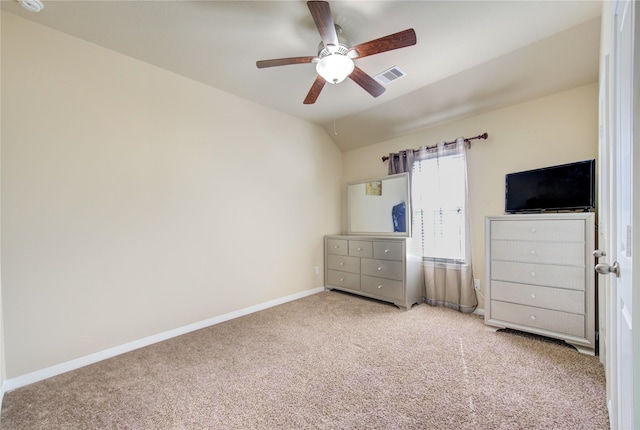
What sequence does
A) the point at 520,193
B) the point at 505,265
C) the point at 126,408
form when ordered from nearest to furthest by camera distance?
the point at 126,408 → the point at 505,265 → the point at 520,193

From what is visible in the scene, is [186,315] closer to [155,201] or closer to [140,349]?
[140,349]

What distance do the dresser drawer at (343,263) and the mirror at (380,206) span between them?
49cm

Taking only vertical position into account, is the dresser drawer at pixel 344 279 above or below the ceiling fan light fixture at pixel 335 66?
below

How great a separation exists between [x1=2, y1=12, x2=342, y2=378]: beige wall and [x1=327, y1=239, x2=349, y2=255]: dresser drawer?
885 millimetres

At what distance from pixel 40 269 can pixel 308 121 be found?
3257 mm

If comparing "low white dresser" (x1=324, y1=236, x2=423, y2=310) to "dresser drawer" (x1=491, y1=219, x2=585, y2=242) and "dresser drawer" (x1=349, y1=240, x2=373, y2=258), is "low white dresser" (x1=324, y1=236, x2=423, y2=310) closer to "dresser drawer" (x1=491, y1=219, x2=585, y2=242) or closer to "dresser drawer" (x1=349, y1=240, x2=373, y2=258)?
"dresser drawer" (x1=349, y1=240, x2=373, y2=258)

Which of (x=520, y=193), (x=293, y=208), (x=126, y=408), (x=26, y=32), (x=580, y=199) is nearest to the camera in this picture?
(x=126, y=408)

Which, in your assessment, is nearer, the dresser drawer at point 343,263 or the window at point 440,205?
the window at point 440,205

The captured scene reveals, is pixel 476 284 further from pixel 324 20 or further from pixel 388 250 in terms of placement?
pixel 324 20

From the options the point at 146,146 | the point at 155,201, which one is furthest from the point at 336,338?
the point at 146,146

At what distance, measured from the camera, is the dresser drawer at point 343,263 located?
12.1 feet

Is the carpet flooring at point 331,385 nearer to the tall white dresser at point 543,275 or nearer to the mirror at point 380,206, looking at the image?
the tall white dresser at point 543,275

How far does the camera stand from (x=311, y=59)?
→ 193 centimetres

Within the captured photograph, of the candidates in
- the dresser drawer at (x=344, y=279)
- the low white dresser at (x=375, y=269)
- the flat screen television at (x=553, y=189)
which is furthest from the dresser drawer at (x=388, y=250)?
the flat screen television at (x=553, y=189)
